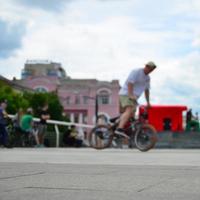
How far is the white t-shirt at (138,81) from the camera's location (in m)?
15.0

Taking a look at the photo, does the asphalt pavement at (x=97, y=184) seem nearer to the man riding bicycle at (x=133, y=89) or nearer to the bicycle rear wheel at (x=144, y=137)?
the man riding bicycle at (x=133, y=89)

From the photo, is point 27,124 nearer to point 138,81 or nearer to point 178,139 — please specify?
point 178,139

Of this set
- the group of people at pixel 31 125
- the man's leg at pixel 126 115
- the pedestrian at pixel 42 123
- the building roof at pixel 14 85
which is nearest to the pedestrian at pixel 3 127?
the group of people at pixel 31 125

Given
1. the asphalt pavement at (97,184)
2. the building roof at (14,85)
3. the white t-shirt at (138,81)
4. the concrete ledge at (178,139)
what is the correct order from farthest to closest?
the building roof at (14,85) < the concrete ledge at (178,139) < the white t-shirt at (138,81) < the asphalt pavement at (97,184)

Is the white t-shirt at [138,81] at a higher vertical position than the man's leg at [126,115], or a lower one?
higher

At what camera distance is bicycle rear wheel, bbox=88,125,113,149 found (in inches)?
613

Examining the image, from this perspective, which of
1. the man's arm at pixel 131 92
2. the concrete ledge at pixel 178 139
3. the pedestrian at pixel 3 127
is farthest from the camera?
the concrete ledge at pixel 178 139

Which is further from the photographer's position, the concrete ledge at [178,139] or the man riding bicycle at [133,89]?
the concrete ledge at [178,139]

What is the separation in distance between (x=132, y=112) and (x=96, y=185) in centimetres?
923

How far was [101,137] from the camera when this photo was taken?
15.8 metres

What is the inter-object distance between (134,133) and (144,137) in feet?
0.77

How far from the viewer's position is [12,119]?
82.2 feet

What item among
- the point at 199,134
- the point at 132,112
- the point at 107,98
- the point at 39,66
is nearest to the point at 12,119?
the point at 199,134

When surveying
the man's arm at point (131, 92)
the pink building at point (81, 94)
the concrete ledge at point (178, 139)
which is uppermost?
the pink building at point (81, 94)
